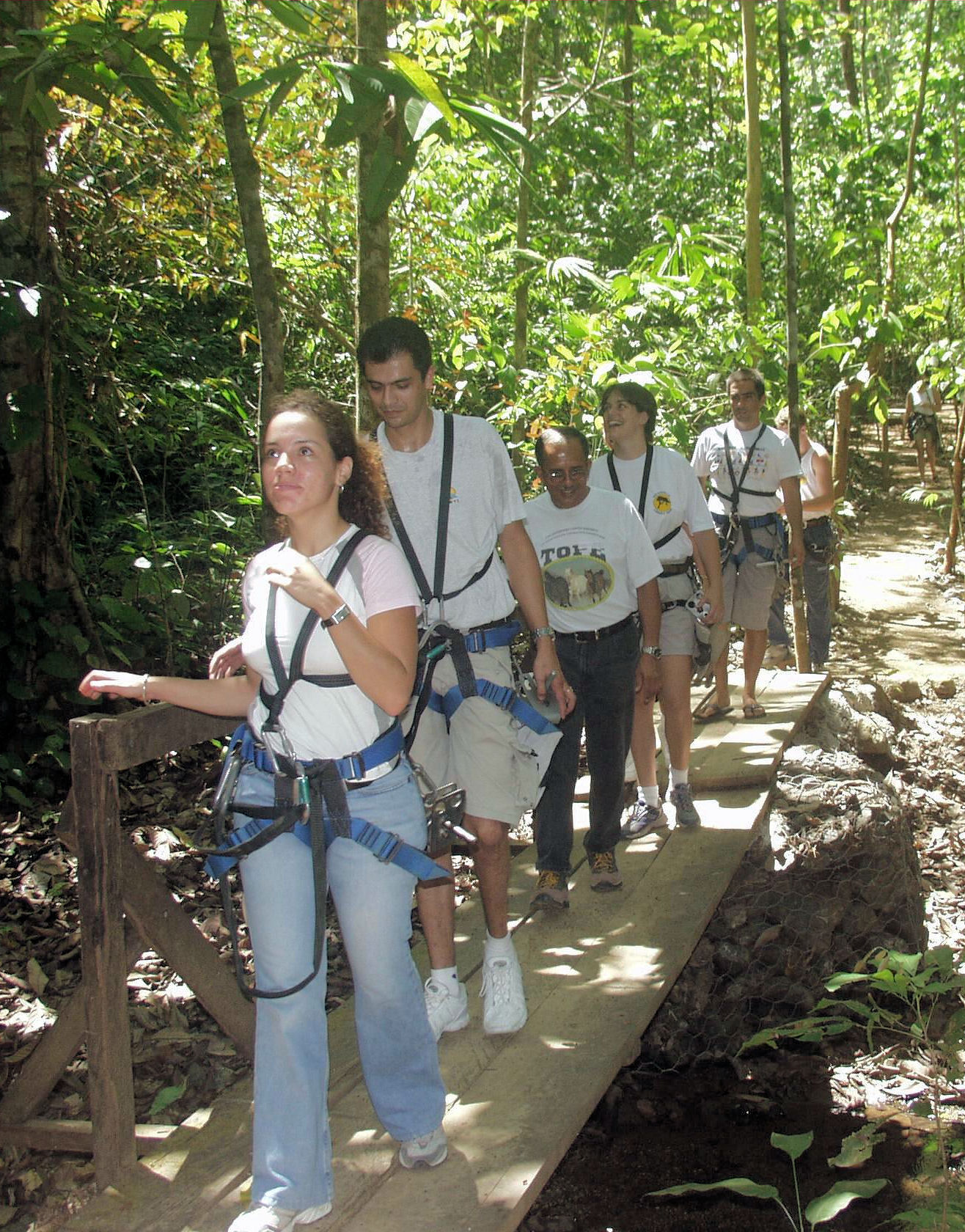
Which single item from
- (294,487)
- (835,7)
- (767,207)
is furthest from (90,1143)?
(835,7)

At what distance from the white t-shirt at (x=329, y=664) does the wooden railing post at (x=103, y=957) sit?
51 centimetres

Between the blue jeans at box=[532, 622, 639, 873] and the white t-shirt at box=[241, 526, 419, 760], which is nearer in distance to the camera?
the white t-shirt at box=[241, 526, 419, 760]

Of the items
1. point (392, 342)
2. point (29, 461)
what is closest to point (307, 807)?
point (392, 342)

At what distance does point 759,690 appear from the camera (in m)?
7.79

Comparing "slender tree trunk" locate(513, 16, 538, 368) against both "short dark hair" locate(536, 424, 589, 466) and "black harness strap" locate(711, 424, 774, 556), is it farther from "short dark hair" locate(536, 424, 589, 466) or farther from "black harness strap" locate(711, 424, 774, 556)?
"short dark hair" locate(536, 424, 589, 466)

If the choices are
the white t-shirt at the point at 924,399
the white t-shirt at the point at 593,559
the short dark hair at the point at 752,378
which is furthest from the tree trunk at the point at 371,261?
the white t-shirt at the point at 924,399

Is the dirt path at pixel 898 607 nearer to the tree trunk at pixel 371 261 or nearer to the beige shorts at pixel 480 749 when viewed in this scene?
the tree trunk at pixel 371 261

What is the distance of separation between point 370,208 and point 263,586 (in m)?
1.32

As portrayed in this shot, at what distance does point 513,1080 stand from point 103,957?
1.27m

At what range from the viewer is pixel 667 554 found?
5609mm

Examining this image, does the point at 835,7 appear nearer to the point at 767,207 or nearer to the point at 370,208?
the point at 767,207

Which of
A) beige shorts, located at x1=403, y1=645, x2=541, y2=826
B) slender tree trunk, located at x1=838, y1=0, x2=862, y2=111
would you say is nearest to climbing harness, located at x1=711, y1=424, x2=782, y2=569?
beige shorts, located at x1=403, y1=645, x2=541, y2=826

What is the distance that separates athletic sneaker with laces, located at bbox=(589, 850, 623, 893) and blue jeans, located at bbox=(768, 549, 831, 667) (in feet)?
13.7

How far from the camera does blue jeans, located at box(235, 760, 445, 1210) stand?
2.78 metres
